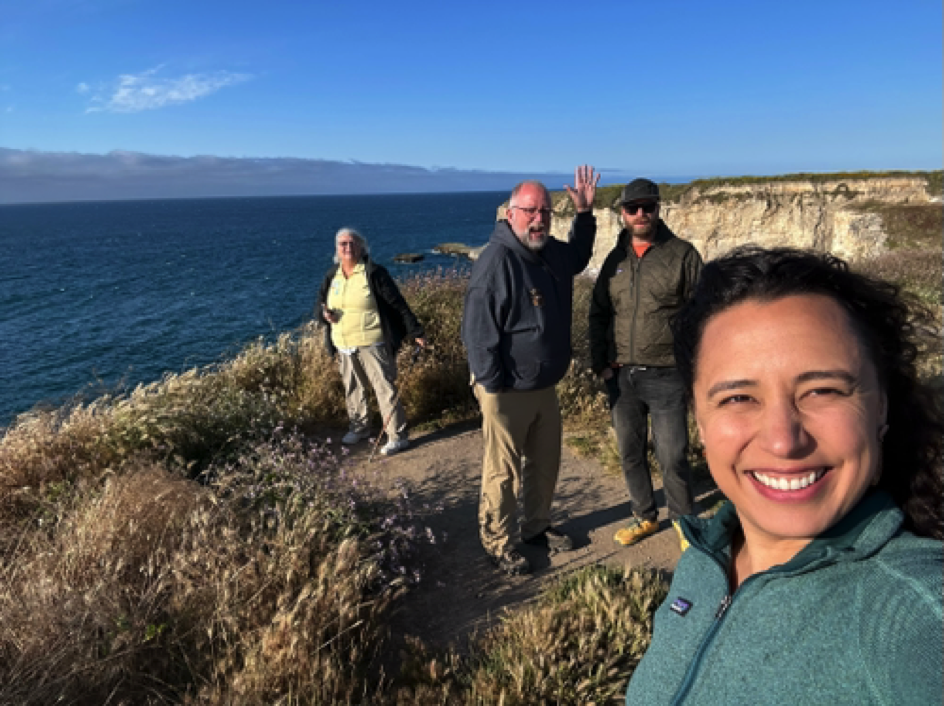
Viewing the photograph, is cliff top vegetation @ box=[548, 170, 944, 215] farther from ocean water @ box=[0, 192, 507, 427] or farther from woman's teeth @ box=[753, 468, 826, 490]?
woman's teeth @ box=[753, 468, 826, 490]

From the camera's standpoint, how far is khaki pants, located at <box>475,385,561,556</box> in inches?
152

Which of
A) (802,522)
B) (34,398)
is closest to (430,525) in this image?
(802,522)

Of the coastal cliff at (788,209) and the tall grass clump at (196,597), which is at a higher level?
the coastal cliff at (788,209)

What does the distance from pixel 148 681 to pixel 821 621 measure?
2.84 m

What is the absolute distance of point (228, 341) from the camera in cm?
2150

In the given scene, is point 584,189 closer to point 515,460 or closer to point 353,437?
point 515,460

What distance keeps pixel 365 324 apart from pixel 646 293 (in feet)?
9.80

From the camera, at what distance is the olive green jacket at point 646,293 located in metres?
3.68

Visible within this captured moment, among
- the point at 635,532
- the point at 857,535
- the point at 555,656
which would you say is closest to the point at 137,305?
the point at 635,532

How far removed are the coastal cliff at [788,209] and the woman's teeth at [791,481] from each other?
21.0 meters

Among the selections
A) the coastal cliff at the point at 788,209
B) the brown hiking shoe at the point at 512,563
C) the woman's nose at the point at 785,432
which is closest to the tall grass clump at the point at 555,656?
the brown hiking shoe at the point at 512,563

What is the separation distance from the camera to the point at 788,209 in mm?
23047

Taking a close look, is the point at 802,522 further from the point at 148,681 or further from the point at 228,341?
the point at 228,341

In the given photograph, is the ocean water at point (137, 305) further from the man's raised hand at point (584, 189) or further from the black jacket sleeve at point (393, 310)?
the man's raised hand at point (584, 189)
